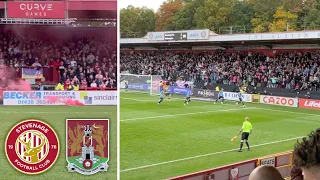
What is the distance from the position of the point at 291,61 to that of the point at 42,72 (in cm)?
2528

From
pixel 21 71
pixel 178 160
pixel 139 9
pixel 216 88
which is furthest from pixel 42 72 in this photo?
pixel 139 9

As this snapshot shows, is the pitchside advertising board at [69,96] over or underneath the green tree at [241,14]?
underneath

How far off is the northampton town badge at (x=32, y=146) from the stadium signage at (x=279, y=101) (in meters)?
20.2

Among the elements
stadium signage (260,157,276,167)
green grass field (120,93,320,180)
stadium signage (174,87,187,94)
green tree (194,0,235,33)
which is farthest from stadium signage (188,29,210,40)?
stadium signage (260,157,276,167)

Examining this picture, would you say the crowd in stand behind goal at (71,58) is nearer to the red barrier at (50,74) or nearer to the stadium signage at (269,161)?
the red barrier at (50,74)

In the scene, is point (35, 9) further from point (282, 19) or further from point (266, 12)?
point (266, 12)

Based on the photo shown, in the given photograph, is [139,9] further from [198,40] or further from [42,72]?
[42,72]

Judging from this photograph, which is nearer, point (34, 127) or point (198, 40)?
point (34, 127)

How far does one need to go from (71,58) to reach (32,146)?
1.21 metres

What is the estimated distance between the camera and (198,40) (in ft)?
99.4

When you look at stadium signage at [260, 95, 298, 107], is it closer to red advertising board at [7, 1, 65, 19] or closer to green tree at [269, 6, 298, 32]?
green tree at [269, 6, 298, 32]

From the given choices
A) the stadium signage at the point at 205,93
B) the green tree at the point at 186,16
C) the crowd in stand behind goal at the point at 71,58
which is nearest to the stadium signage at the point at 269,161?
the crowd in stand behind goal at the point at 71,58

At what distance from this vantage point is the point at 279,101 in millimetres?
22812

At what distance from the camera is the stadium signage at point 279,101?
877 inches
